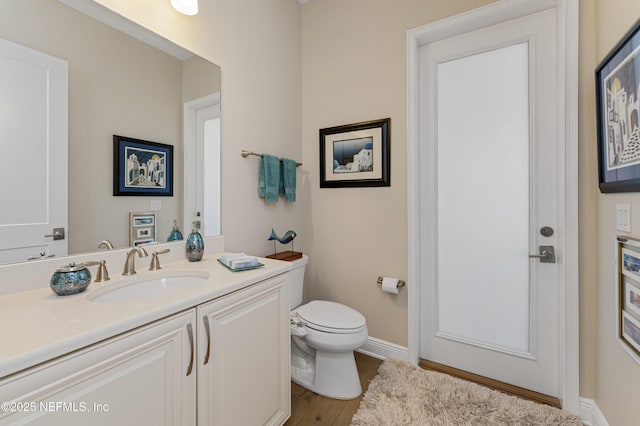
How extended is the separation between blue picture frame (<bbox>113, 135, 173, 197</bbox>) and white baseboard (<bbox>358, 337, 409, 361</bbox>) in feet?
5.73

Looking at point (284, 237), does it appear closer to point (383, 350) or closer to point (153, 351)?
point (383, 350)

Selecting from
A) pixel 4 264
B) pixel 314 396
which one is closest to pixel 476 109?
pixel 314 396

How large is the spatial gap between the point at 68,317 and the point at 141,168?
81 centimetres

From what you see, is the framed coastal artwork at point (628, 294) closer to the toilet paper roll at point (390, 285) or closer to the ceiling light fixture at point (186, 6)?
the toilet paper roll at point (390, 285)

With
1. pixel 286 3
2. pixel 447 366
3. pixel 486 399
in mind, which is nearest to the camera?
pixel 486 399

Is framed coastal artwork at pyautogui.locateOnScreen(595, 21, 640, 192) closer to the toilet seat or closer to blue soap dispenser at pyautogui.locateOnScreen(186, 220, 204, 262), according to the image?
the toilet seat

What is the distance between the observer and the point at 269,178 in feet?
6.61

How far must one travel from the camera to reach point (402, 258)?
200cm

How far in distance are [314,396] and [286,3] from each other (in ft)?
9.36

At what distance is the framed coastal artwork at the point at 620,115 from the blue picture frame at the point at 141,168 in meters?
2.03

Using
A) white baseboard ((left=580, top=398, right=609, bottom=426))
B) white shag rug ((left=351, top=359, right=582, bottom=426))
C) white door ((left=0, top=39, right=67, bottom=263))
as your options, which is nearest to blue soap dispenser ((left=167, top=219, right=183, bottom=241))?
white door ((left=0, top=39, right=67, bottom=263))

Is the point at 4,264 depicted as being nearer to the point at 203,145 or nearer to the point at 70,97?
the point at 70,97

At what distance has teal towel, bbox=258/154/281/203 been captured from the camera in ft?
6.53

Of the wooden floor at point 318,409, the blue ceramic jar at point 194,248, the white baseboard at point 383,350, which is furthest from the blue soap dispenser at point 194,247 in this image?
the white baseboard at point 383,350
